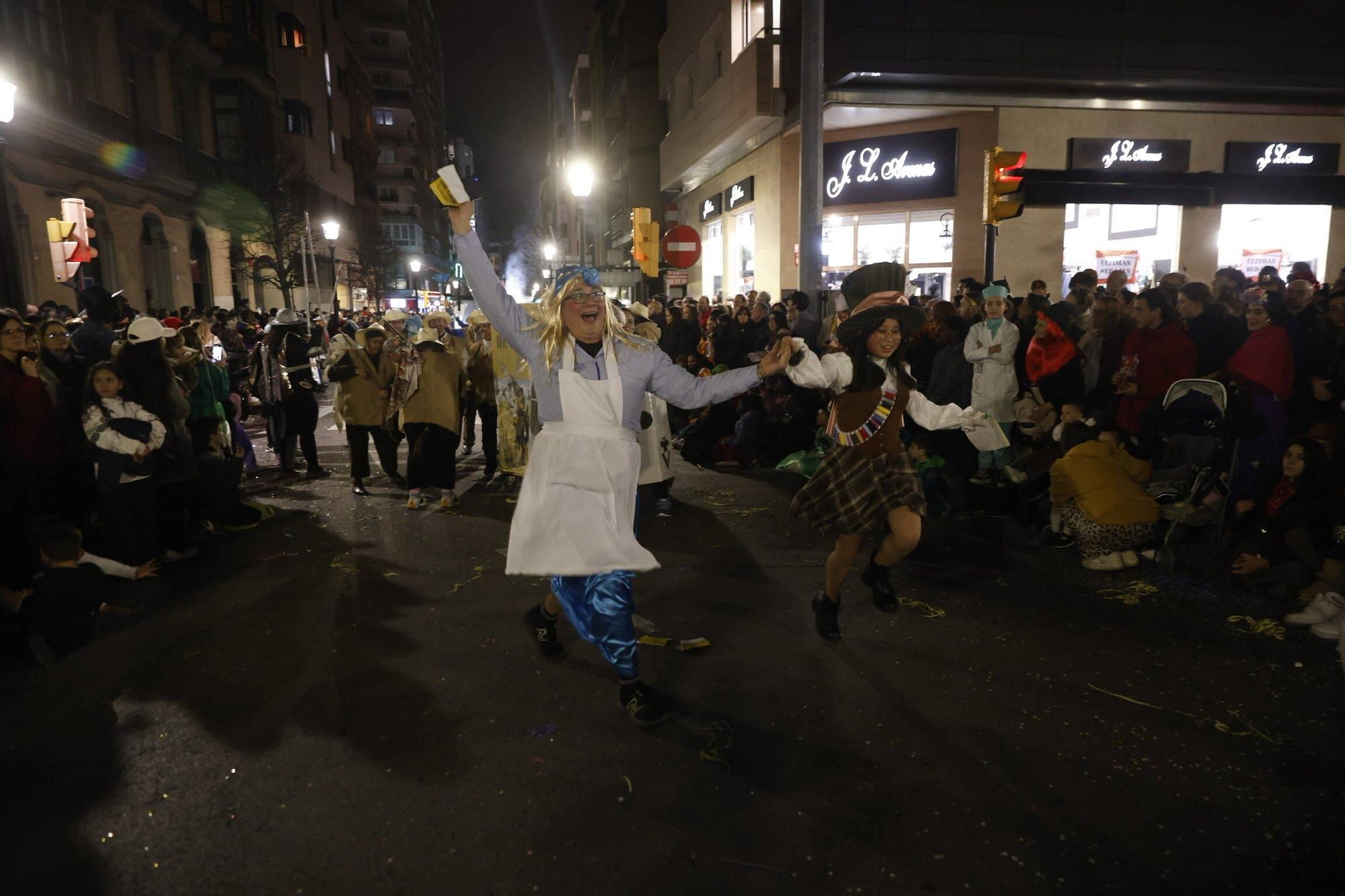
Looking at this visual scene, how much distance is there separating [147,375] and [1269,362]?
8488 mm

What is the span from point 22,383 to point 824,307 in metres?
9.08

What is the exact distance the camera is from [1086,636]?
16.3ft

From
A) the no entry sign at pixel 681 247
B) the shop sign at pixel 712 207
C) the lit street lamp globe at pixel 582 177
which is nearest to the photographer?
the no entry sign at pixel 681 247

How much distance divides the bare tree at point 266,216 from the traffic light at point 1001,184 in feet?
94.8

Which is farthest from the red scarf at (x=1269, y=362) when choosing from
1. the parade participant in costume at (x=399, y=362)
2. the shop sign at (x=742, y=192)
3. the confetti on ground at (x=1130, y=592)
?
the shop sign at (x=742, y=192)

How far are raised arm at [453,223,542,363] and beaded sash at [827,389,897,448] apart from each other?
1.80m

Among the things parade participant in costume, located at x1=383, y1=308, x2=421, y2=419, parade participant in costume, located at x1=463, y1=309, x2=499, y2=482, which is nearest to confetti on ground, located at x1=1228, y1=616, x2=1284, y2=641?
parade participant in costume, located at x1=383, y1=308, x2=421, y2=419

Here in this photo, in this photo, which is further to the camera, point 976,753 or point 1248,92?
point 1248,92

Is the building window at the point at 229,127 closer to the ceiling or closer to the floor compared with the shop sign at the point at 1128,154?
closer to the ceiling

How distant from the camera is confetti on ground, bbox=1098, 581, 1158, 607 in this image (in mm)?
5602

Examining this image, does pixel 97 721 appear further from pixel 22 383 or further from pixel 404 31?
pixel 404 31

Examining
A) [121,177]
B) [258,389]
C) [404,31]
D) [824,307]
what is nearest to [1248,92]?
[824,307]

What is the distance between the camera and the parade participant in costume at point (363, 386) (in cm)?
896

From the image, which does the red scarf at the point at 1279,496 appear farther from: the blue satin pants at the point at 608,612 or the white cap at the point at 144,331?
the white cap at the point at 144,331
